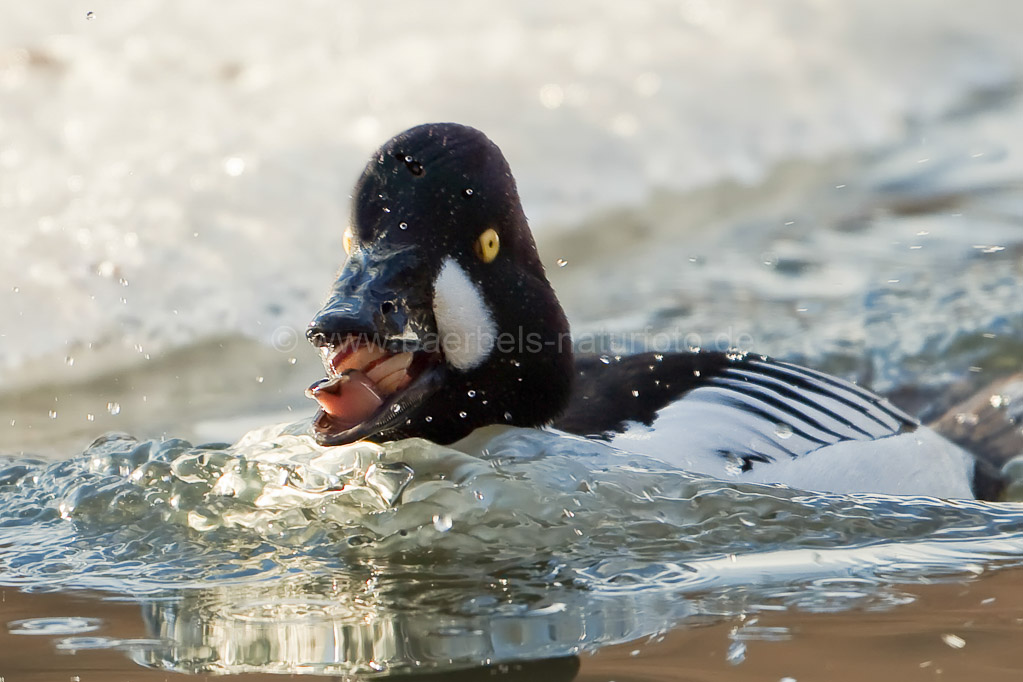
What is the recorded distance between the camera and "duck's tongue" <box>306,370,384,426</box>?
298 cm

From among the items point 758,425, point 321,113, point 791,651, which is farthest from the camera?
point 321,113

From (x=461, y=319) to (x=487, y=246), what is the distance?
0.21 meters

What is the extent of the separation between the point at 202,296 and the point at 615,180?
3.09 metres

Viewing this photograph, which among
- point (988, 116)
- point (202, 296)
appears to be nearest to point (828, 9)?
point (988, 116)

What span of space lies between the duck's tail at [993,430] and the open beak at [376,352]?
6.94ft

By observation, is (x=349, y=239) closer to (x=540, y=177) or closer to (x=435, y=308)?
(x=435, y=308)

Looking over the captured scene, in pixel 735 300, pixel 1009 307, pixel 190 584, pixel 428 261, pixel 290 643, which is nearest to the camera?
pixel 290 643

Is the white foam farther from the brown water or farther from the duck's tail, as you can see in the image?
the brown water

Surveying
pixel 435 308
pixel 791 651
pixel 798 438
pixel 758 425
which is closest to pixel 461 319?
pixel 435 308

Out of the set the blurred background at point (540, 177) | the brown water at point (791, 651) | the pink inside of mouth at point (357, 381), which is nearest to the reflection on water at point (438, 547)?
the brown water at point (791, 651)

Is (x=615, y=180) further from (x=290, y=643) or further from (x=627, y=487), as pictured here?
(x=290, y=643)

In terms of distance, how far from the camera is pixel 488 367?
321 centimetres

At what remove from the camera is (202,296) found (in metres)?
6.40

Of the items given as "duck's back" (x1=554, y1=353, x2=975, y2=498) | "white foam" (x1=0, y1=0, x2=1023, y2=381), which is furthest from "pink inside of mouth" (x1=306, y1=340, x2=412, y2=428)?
"white foam" (x1=0, y1=0, x2=1023, y2=381)
